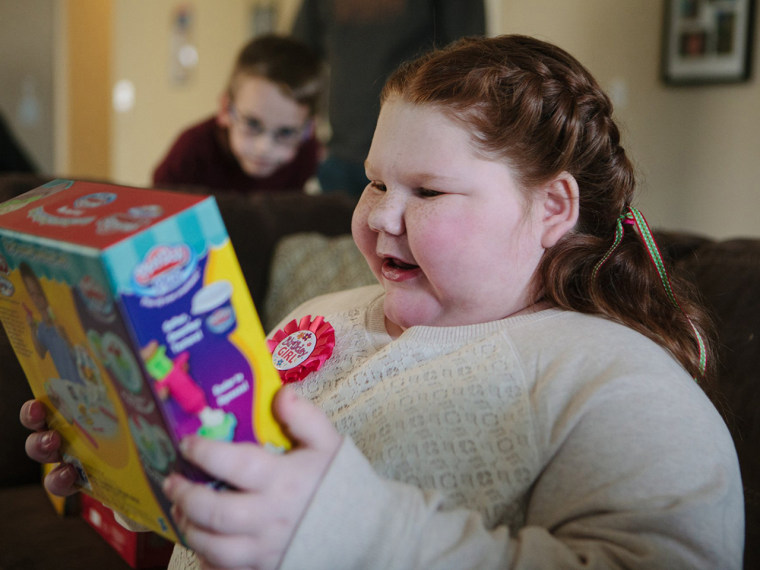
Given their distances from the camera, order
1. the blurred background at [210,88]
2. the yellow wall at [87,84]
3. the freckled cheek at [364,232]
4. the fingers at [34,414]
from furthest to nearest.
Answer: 1. the yellow wall at [87,84]
2. the blurred background at [210,88]
3. the freckled cheek at [364,232]
4. the fingers at [34,414]

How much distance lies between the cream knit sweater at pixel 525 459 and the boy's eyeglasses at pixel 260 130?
190 cm

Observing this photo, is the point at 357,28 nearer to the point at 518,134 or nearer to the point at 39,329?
the point at 518,134

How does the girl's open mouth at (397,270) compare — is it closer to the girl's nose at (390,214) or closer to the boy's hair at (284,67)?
the girl's nose at (390,214)

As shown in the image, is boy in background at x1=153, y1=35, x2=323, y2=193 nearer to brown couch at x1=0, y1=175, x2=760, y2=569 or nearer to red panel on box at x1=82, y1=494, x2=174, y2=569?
brown couch at x1=0, y1=175, x2=760, y2=569

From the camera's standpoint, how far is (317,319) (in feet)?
3.31

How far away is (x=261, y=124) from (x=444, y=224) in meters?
1.94

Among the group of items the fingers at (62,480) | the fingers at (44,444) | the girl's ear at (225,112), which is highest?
the fingers at (44,444)

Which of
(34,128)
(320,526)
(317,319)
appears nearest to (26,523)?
(317,319)

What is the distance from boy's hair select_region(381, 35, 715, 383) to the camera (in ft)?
2.76

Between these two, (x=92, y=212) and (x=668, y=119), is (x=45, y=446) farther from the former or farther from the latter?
(x=668, y=119)

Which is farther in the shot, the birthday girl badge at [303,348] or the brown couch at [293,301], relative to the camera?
the brown couch at [293,301]

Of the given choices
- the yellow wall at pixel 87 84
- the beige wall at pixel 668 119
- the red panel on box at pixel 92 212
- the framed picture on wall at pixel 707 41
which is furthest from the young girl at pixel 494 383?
the yellow wall at pixel 87 84

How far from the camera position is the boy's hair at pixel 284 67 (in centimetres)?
262

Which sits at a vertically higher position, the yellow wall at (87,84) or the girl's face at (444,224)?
the girl's face at (444,224)
